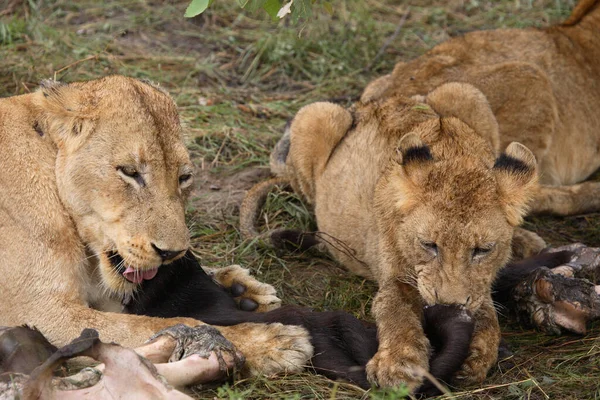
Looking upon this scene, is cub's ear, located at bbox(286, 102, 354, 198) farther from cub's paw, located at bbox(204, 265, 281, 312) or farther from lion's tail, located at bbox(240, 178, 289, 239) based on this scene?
cub's paw, located at bbox(204, 265, 281, 312)

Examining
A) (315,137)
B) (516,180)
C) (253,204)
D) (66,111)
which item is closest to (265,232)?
(253,204)

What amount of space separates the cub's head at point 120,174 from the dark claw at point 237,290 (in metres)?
0.70

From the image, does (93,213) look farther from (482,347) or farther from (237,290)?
(482,347)

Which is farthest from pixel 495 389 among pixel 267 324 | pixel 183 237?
pixel 183 237

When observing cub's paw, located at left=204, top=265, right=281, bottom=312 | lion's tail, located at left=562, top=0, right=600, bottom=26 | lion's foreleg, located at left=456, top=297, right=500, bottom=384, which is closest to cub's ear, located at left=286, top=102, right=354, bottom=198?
cub's paw, located at left=204, top=265, right=281, bottom=312

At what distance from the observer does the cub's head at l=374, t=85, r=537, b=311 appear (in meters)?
4.27

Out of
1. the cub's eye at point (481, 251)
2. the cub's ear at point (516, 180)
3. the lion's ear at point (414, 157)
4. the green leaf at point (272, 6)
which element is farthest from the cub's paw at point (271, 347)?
the green leaf at point (272, 6)

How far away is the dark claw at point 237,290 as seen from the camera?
4859 mm

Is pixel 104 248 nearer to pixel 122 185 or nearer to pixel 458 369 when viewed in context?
pixel 122 185

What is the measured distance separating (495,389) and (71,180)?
2.10 meters

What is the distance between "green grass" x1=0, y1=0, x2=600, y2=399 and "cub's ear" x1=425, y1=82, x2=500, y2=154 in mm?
804

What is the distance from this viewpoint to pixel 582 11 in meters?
7.41

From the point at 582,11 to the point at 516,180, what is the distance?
133 inches

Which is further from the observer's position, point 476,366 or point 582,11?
point 582,11
